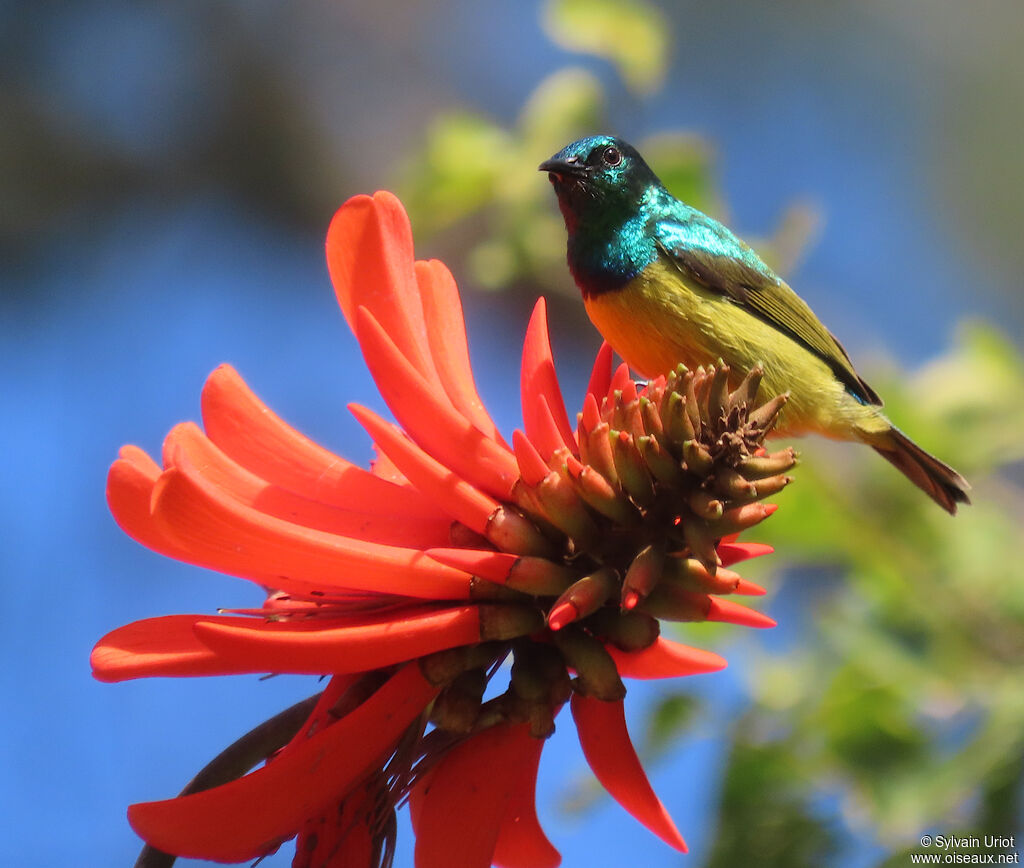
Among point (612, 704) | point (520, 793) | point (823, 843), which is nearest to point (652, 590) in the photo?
point (612, 704)

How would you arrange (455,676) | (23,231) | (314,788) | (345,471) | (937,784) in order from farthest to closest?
(23,231) → (937,784) → (345,471) → (455,676) → (314,788)

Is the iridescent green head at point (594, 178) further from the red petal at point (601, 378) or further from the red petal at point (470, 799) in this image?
the red petal at point (470, 799)

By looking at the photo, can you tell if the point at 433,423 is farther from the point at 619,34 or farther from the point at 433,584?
the point at 619,34

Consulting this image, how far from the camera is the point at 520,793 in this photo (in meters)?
1.42

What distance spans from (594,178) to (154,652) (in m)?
1.68

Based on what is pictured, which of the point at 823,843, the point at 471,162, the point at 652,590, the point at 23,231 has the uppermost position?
the point at 23,231

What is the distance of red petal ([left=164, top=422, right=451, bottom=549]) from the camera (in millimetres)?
1388

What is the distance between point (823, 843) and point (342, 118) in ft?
20.7

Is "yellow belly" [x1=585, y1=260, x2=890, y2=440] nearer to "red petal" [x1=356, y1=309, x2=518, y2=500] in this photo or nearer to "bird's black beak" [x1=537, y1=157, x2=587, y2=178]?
"bird's black beak" [x1=537, y1=157, x2=587, y2=178]

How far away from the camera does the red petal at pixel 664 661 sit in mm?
1420

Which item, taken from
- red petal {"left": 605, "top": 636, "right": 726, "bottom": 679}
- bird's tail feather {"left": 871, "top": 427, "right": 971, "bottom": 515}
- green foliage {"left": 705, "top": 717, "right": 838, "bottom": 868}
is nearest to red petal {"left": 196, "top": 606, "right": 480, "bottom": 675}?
red petal {"left": 605, "top": 636, "right": 726, "bottom": 679}

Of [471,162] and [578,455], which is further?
[471,162]

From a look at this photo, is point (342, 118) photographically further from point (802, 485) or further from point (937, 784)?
point (937, 784)

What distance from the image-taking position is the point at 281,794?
1.17 metres
